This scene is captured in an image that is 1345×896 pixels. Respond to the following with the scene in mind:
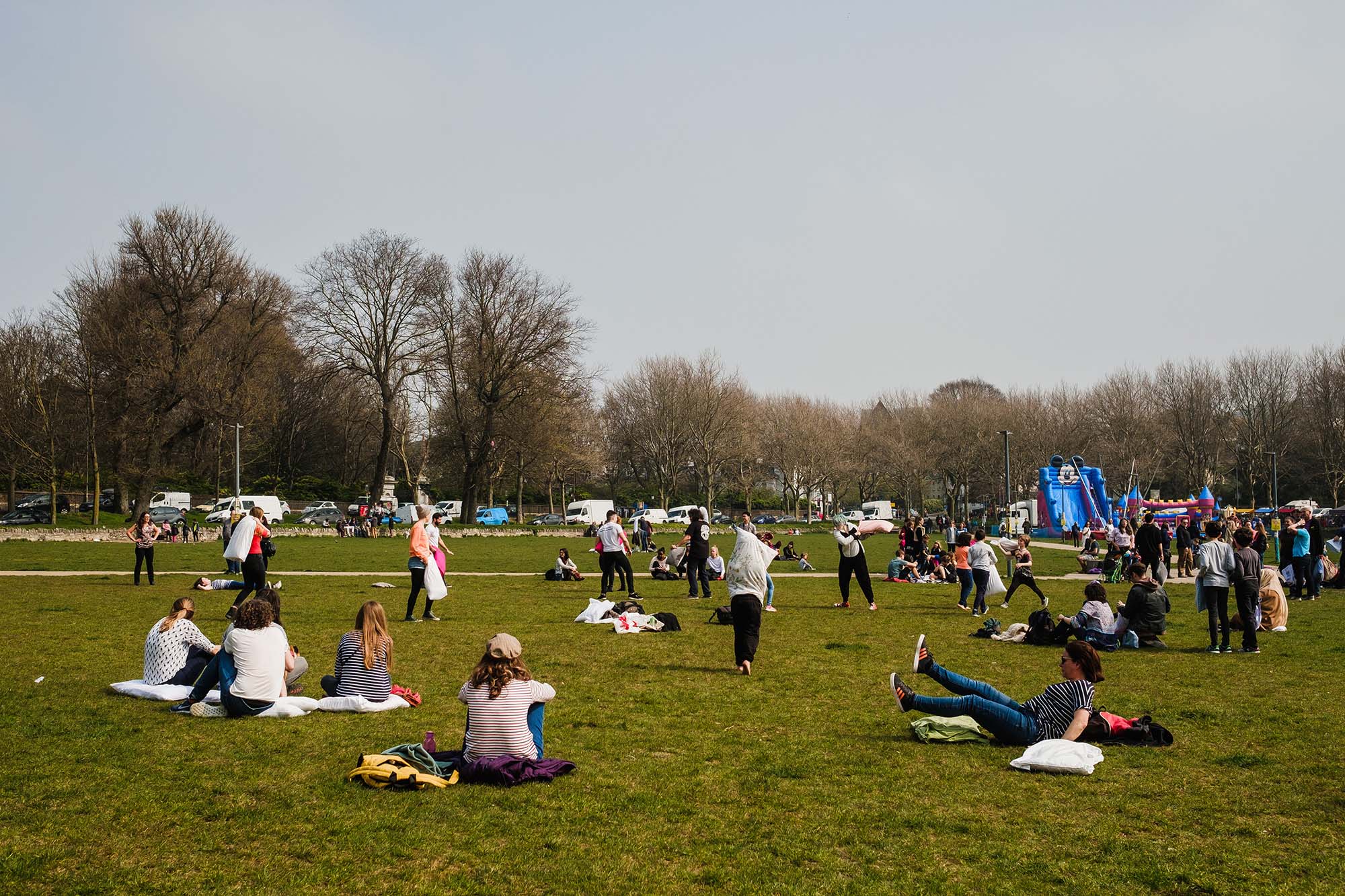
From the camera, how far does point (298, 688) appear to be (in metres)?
9.89

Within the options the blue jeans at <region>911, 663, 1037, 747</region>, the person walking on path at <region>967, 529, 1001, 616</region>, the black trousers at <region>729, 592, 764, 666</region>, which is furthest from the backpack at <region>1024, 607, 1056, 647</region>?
the blue jeans at <region>911, 663, 1037, 747</region>

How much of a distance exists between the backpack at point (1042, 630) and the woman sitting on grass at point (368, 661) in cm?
886

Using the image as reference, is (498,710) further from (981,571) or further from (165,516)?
(165,516)

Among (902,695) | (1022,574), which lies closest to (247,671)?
(902,695)

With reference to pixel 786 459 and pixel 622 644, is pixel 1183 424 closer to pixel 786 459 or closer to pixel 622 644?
pixel 786 459

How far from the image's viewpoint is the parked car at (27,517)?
4988 centimetres

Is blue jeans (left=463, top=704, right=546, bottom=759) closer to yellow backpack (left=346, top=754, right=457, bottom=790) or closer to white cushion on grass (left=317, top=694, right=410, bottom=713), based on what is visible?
yellow backpack (left=346, top=754, right=457, bottom=790)

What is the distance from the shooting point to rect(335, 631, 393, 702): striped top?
9.34 meters

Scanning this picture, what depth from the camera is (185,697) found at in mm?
9727

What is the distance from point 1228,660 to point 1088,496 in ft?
130

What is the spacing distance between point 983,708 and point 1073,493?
4695cm

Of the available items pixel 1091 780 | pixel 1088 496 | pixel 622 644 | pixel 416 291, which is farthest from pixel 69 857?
pixel 416 291

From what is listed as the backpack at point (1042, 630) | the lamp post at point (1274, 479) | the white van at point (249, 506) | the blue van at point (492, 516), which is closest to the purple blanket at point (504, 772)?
the backpack at point (1042, 630)

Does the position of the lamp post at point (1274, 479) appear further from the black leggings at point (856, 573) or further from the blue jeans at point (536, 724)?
the blue jeans at point (536, 724)
